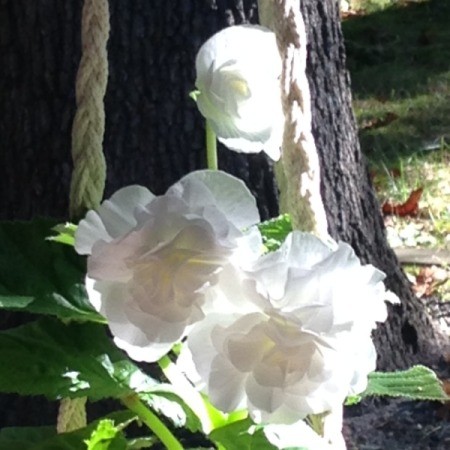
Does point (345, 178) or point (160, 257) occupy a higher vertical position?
point (160, 257)

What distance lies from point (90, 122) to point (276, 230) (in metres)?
0.18

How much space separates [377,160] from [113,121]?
2306mm

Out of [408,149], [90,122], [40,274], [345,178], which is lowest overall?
[408,149]

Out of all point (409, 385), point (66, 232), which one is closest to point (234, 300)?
point (66, 232)

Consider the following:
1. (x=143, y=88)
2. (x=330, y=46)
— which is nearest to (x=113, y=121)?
(x=143, y=88)

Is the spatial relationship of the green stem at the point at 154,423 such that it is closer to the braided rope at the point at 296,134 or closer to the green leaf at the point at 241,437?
the green leaf at the point at 241,437

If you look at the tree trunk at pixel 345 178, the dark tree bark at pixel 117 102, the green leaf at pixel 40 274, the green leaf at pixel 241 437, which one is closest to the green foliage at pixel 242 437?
the green leaf at pixel 241 437

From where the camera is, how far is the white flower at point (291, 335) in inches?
23.0

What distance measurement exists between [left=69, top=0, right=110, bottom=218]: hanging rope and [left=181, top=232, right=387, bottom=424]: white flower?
13 centimetres

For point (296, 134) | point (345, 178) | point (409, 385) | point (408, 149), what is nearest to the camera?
point (296, 134)

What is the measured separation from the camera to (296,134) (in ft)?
2.25

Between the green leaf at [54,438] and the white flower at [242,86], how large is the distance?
21 cm

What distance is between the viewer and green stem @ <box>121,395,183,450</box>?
0.73m

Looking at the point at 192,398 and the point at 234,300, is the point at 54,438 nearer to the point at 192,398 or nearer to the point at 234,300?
the point at 192,398
